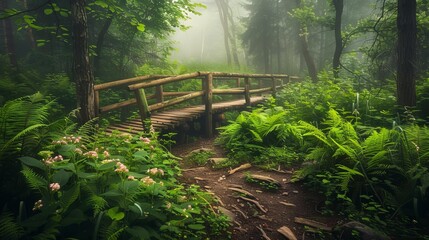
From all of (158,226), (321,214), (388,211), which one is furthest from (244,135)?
(158,226)

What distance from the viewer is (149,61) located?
13.7m

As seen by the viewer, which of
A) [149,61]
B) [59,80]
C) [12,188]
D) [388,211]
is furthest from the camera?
[149,61]

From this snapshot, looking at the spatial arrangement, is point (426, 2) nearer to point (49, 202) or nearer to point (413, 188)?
point (413, 188)

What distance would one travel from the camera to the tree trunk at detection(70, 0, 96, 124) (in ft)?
16.2

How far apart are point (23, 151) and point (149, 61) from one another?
11405 millimetres

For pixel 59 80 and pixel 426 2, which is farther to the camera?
pixel 426 2

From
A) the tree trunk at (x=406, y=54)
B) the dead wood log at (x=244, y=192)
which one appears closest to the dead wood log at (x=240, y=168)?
the dead wood log at (x=244, y=192)

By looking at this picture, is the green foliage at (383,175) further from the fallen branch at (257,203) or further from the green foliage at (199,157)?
the green foliage at (199,157)

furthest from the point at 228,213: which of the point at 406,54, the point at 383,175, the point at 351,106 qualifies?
the point at 406,54

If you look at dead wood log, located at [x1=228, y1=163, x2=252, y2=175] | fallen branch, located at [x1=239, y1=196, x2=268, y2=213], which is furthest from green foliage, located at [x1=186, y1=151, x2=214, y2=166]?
fallen branch, located at [x1=239, y1=196, x2=268, y2=213]

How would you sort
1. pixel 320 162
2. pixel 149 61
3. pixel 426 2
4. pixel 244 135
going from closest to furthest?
1. pixel 320 162
2. pixel 244 135
3. pixel 426 2
4. pixel 149 61

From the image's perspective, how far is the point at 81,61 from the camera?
16.8 feet

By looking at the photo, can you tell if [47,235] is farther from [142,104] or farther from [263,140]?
[263,140]

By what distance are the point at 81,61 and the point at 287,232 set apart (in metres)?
4.81
